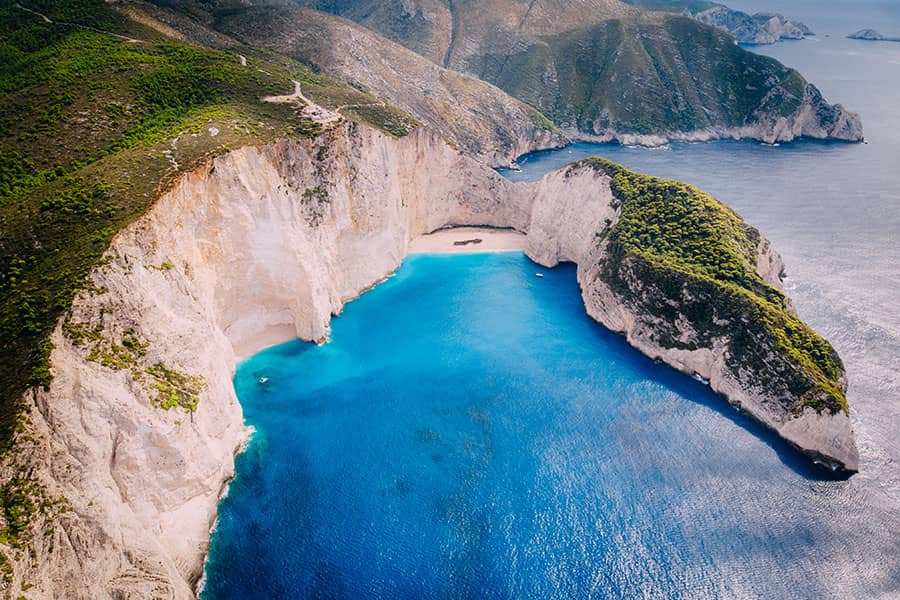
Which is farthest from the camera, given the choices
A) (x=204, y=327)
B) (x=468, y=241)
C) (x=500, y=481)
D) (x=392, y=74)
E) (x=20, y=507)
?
(x=392, y=74)

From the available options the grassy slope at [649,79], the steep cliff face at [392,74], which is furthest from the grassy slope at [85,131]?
the grassy slope at [649,79]

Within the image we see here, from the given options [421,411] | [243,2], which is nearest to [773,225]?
[421,411]

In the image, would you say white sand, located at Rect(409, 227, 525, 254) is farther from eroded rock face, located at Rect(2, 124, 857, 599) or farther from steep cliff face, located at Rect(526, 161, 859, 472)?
steep cliff face, located at Rect(526, 161, 859, 472)

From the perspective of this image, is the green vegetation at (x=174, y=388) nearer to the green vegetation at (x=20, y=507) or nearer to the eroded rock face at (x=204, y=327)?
the eroded rock face at (x=204, y=327)

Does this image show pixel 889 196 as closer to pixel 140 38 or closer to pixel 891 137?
pixel 891 137

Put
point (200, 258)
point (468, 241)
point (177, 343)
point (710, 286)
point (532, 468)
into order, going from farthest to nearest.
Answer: point (468, 241) < point (710, 286) < point (200, 258) < point (532, 468) < point (177, 343)

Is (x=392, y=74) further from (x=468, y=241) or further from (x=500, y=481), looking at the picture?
(x=500, y=481)

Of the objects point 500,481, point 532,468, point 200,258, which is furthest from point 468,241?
point 500,481
